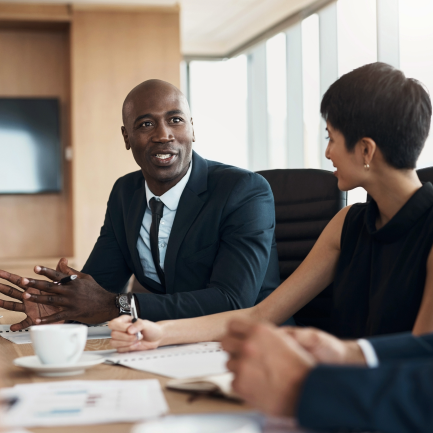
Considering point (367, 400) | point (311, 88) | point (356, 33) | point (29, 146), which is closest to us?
point (367, 400)

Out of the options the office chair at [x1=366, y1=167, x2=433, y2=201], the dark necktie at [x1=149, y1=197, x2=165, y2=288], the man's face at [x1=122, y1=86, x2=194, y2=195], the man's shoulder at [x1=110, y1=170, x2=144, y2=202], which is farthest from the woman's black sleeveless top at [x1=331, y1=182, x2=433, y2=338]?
the man's shoulder at [x1=110, y1=170, x2=144, y2=202]

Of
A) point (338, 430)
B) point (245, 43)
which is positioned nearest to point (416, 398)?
point (338, 430)

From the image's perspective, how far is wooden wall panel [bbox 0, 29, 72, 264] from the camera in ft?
16.4

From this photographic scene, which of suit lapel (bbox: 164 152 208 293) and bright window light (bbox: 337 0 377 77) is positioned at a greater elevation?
bright window light (bbox: 337 0 377 77)

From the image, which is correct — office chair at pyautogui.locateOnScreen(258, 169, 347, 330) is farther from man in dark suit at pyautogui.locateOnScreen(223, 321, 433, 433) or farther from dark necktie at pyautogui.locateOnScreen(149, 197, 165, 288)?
man in dark suit at pyautogui.locateOnScreen(223, 321, 433, 433)

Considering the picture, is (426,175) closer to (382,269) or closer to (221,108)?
(382,269)

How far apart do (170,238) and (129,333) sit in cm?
68

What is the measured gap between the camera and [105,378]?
900mm

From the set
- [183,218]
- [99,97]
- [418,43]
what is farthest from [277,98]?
[183,218]

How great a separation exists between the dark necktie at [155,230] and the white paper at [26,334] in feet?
1.24

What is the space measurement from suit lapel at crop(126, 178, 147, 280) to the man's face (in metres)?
0.06

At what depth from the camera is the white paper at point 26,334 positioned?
1.33 m

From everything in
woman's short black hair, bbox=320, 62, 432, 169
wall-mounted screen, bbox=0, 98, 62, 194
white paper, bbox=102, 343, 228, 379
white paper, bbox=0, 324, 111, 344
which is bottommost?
white paper, bbox=0, 324, 111, 344

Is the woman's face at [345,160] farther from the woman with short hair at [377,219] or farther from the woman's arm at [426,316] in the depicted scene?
the woman's arm at [426,316]
